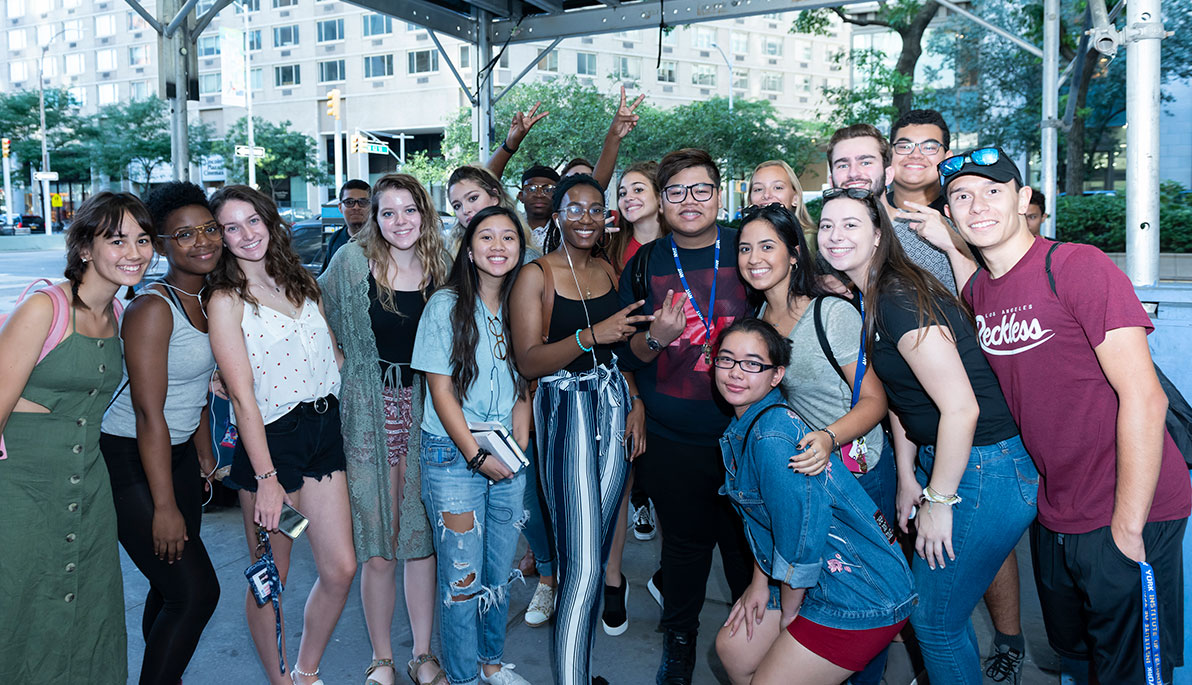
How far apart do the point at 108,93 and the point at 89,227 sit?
67.4 metres

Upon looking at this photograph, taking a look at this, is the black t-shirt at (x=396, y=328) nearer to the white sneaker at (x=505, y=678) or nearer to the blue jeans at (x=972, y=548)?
the white sneaker at (x=505, y=678)

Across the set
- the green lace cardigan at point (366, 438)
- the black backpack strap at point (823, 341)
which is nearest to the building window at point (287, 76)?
the green lace cardigan at point (366, 438)

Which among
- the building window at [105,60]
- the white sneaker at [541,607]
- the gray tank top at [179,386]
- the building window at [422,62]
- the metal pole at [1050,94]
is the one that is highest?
the building window at [105,60]

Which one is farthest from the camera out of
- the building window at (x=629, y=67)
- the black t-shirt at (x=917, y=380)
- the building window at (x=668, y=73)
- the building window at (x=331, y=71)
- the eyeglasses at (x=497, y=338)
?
the building window at (x=668, y=73)

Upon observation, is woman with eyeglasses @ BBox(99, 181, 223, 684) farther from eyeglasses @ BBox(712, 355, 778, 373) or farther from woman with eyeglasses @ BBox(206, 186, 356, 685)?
eyeglasses @ BBox(712, 355, 778, 373)

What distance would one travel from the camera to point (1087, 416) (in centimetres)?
219

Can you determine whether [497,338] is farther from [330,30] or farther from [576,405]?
[330,30]

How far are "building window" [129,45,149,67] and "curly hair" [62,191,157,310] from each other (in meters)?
64.4

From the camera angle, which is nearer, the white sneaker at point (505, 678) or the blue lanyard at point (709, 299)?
the blue lanyard at point (709, 299)

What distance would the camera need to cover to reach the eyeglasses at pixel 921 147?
139 inches

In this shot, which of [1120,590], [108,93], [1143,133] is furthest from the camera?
[108,93]

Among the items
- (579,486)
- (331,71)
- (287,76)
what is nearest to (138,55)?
(287,76)

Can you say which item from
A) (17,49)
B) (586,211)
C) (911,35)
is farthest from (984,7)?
(17,49)

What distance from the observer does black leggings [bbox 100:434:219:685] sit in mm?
2625
